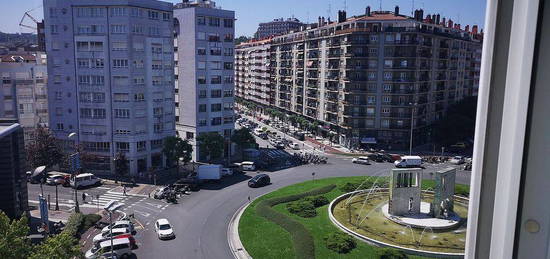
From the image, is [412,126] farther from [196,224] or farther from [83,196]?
[83,196]

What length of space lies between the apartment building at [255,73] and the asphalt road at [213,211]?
38.2 metres

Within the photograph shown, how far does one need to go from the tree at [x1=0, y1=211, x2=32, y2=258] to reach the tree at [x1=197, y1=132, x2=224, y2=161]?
27235 millimetres

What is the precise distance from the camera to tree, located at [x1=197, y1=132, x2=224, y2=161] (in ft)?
126

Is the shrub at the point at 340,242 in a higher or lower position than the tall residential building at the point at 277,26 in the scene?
lower

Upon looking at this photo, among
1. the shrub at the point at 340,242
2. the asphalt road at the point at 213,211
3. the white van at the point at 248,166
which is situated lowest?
the asphalt road at the point at 213,211

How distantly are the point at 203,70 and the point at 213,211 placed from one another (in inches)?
763

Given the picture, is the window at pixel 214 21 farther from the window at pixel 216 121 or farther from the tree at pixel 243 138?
the tree at pixel 243 138

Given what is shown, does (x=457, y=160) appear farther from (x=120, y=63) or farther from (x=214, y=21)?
(x=120, y=63)

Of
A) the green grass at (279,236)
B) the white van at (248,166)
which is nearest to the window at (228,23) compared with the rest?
the white van at (248,166)

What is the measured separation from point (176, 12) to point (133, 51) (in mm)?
8541

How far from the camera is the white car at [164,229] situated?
22125 mm

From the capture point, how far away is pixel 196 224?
962 inches

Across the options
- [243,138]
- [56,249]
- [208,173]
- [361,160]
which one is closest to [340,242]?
[56,249]

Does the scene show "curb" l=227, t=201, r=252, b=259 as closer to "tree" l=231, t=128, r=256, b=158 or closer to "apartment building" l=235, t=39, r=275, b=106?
"tree" l=231, t=128, r=256, b=158
